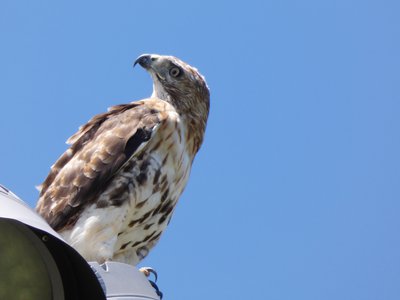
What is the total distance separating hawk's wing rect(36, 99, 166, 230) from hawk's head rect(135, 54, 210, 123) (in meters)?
0.29

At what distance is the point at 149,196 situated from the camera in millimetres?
6578

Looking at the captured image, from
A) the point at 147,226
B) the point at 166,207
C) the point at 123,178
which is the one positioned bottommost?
the point at 147,226

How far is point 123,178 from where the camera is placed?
21.5 ft

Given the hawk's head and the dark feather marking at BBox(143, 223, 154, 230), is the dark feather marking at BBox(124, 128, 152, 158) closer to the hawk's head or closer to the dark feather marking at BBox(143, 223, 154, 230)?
the dark feather marking at BBox(143, 223, 154, 230)

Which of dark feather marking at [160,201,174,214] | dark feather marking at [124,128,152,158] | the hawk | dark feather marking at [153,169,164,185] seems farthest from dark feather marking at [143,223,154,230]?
dark feather marking at [124,128,152,158]

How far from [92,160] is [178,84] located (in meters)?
1.06

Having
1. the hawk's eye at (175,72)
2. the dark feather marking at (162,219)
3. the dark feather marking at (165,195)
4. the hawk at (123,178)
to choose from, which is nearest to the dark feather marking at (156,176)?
the hawk at (123,178)

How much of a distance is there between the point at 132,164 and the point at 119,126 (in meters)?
0.35

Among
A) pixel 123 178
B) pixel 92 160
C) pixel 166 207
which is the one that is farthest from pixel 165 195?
pixel 92 160

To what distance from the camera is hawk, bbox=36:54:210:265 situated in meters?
6.42

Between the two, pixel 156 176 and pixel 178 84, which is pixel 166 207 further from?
pixel 178 84

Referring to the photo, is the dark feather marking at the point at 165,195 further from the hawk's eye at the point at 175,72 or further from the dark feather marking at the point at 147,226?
the hawk's eye at the point at 175,72

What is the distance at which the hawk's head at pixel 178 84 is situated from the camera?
732 cm

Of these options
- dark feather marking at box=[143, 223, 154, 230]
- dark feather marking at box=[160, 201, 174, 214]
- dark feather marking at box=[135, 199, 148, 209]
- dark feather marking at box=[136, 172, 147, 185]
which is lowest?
dark feather marking at box=[143, 223, 154, 230]
